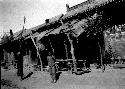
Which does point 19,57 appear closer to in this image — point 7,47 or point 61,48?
point 61,48

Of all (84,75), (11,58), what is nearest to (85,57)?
(84,75)

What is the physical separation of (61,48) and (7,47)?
14.0 m

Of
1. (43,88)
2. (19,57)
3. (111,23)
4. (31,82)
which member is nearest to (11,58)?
(19,57)

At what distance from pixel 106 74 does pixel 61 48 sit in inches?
317

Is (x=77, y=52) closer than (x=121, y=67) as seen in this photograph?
No

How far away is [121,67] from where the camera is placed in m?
12.3

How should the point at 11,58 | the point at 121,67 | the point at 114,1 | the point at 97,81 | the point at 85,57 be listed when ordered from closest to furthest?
1. the point at 97,81
2. the point at 121,67
3. the point at 114,1
4. the point at 85,57
5. the point at 11,58

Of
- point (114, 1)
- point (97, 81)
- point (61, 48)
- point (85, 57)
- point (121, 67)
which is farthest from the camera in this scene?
point (61, 48)

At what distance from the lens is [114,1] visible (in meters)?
14.0

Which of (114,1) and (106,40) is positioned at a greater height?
(114,1)

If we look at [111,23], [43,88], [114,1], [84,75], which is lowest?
[43,88]

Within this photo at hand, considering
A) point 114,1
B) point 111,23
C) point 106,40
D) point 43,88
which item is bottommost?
point 43,88

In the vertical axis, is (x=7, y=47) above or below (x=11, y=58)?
above

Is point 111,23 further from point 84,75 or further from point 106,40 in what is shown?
point 84,75
